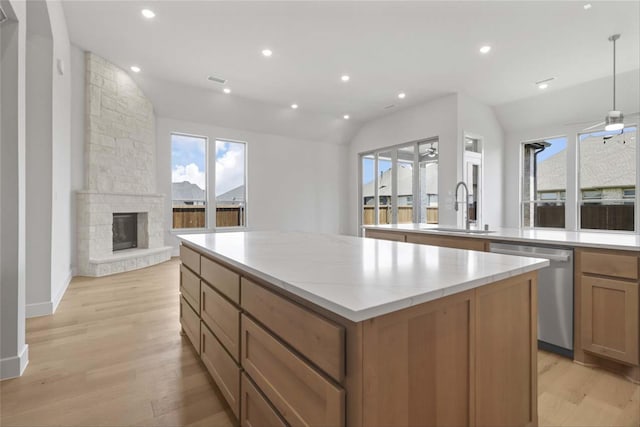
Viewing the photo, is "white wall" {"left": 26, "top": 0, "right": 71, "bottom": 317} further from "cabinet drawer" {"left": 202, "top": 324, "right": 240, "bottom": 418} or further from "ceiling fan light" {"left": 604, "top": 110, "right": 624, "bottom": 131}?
"ceiling fan light" {"left": 604, "top": 110, "right": 624, "bottom": 131}

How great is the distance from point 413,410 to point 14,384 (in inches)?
91.9

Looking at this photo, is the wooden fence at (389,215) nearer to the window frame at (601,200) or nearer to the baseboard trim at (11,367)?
the window frame at (601,200)

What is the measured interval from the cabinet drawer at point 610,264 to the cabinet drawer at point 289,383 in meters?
2.07

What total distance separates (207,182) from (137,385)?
5458 millimetres

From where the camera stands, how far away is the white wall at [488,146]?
6133 mm

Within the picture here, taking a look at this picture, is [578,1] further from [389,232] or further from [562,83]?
[389,232]

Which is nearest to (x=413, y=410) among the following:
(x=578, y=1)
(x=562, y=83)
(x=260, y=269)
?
(x=260, y=269)

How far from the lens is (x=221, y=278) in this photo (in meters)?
1.54

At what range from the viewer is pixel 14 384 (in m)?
1.79

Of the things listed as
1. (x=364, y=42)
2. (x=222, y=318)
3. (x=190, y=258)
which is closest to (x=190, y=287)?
(x=190, y=258)

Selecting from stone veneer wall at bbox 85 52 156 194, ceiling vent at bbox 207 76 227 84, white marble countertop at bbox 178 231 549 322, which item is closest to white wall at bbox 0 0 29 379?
white marble countertop at bbox 178 231 549 322

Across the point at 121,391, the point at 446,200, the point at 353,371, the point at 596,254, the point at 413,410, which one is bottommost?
the point at 121,391

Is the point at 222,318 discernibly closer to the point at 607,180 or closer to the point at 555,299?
the point at 555,299

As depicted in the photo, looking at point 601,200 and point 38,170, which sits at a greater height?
point 38,170
